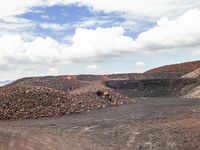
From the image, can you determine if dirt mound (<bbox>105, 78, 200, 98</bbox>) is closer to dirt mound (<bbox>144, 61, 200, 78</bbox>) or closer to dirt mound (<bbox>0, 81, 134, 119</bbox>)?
dirt mound (<bbox>0, 81, 134, 119</bbox>)

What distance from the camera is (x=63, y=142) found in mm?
18781

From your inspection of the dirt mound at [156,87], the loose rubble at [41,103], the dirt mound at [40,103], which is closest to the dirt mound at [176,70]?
the dirt mound at [156,87]

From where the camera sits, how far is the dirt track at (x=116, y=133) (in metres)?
17.7

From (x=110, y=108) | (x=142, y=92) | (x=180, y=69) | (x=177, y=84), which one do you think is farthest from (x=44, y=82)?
(x=180, y=69)

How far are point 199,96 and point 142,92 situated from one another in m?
11.0

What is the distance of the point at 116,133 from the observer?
20.8m

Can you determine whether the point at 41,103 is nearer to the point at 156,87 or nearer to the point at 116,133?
the point at 116,133

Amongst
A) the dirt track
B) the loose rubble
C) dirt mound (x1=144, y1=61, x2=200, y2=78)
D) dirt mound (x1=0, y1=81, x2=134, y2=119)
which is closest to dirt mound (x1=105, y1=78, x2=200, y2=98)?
the loose rubble

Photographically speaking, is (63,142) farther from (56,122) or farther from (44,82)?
(44,82)

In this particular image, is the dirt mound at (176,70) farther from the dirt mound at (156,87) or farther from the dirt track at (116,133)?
the dirt track at (116,133)

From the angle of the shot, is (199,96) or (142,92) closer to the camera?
(199,96)

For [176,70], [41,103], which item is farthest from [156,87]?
[176,70]

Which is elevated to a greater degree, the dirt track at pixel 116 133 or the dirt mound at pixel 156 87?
the dirt mound at pixel 156 87

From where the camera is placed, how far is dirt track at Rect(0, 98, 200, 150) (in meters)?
17.7
